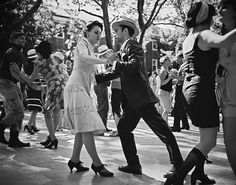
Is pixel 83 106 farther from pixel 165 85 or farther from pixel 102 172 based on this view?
pixel 165 85

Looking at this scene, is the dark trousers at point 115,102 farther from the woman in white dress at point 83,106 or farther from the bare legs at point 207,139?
the bare legs at point 207,139

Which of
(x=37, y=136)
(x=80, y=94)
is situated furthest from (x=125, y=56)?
(x=37, y=136)

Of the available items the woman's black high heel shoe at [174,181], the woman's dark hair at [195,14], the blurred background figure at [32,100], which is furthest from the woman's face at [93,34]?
the blurred background figure at [32,100]

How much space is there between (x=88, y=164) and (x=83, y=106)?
108 cm

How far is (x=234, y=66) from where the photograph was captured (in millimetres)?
3262

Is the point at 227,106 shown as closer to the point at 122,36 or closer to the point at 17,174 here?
the point at 122,36

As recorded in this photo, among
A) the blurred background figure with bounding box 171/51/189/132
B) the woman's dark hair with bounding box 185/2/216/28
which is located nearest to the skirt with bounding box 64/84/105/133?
the woman's dark hair with bounding box 185/2/216/28

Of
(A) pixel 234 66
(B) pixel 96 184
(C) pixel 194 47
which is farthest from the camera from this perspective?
(B) pixel 96 184

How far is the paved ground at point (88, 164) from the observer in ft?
13.4

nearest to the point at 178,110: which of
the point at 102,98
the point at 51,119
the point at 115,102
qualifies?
the point at 115,102

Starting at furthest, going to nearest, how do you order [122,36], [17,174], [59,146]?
[59,146] → [122,36] → [17,174]

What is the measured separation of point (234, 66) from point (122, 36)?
1.81m

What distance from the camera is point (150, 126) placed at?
4379mm

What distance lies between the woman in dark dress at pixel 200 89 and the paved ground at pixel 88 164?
2.31 ft
